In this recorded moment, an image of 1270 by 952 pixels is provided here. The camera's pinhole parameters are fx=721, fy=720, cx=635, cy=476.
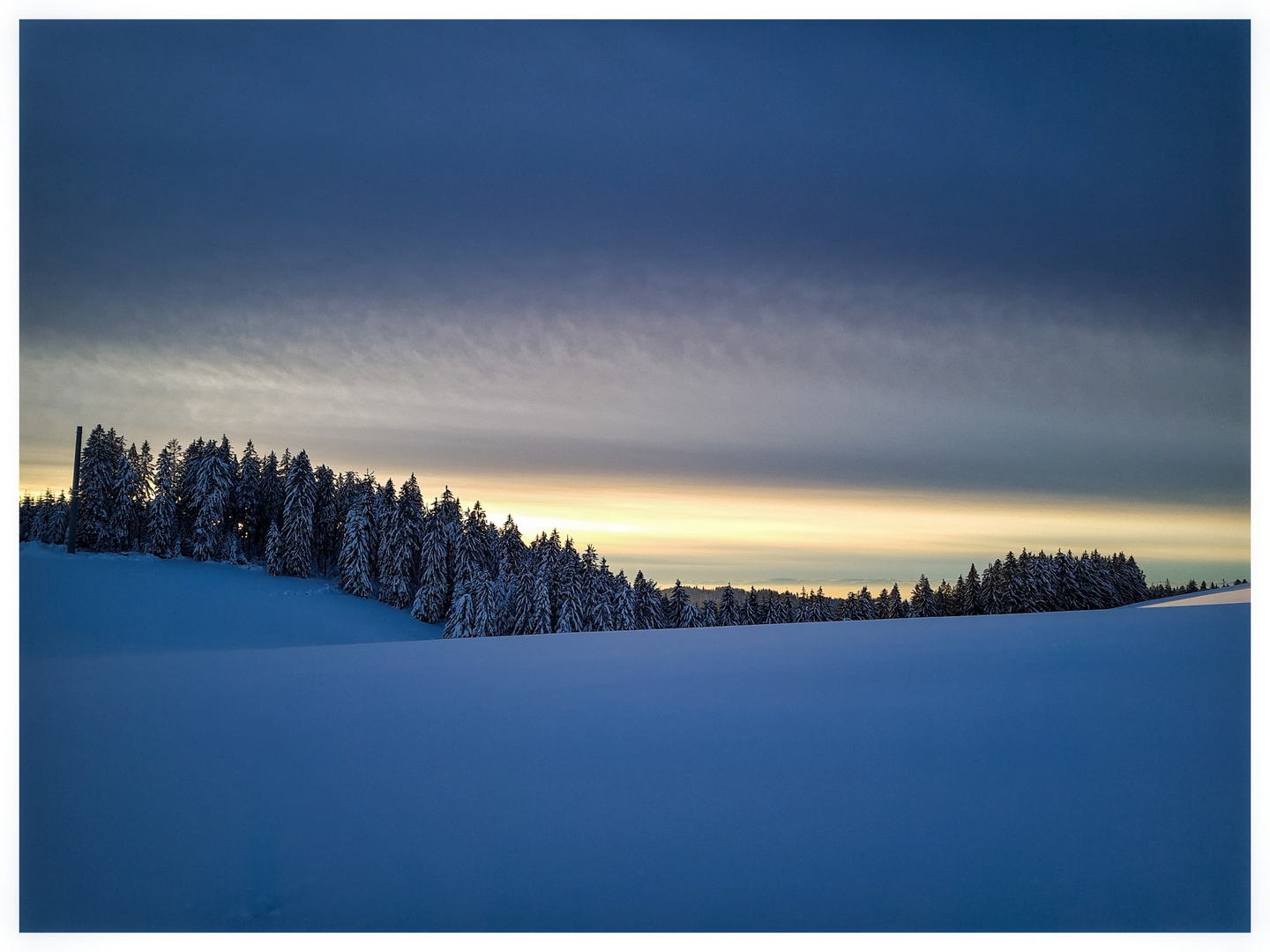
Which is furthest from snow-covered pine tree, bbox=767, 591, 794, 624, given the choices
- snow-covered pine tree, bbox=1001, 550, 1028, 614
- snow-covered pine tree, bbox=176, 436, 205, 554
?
snow-covered pine tree, bbox=176, 436, 205, 554

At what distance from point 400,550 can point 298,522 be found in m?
5.40

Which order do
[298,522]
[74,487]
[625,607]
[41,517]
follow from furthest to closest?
[298,522]
[625,607]
[41,517]
[74,487]

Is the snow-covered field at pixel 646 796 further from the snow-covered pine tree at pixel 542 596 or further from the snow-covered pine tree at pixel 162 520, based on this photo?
the snow-covered pine tree at pixel 162 520

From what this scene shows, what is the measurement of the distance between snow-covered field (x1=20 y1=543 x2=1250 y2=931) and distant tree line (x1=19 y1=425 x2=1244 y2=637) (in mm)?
21000

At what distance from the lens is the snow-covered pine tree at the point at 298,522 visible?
3800 centimetres

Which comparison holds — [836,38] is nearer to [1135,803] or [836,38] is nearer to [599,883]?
[1135,803]

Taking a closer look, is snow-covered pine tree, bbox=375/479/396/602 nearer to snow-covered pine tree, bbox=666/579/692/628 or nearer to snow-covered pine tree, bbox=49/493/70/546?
snow-covered pine tree, bbox=666/579/692/628

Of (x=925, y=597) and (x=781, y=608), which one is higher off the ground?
(x=925, y=597)

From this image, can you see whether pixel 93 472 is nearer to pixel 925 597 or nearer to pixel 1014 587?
pixel 1014 587

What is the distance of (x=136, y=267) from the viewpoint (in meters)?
Answer: 7.98

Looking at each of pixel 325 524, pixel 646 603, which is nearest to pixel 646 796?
pixel 646 603

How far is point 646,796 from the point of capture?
4555 millimetres

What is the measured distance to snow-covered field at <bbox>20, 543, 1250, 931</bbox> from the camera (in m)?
4.15
